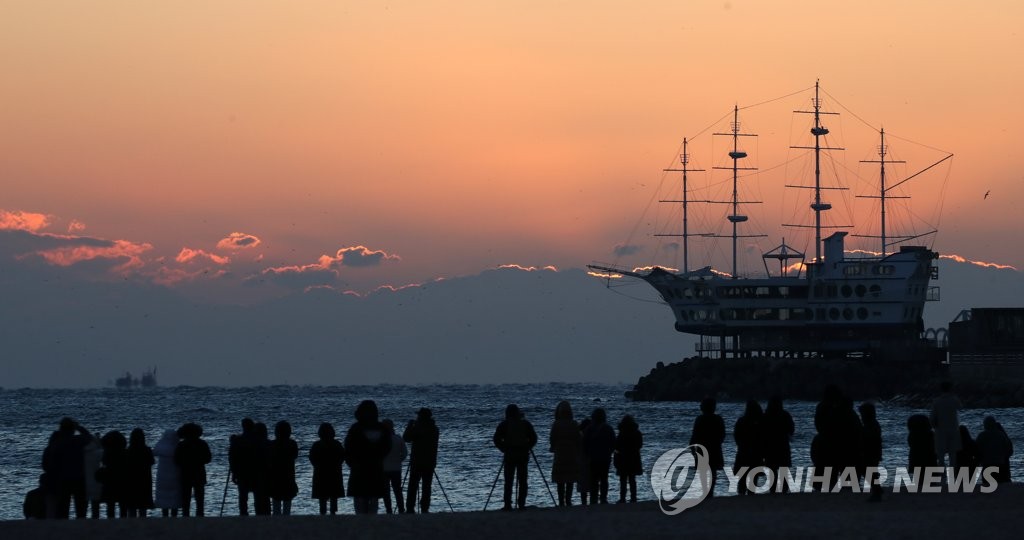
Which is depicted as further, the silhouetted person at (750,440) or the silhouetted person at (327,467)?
the silhouetted person at (750,440)

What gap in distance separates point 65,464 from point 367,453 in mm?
4200

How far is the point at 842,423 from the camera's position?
21.8m

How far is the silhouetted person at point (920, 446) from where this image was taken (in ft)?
76.4

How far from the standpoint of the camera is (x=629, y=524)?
19609mm

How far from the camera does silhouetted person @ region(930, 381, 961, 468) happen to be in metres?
22.9

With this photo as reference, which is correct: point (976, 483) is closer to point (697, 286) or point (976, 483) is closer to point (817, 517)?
point (817, 517)

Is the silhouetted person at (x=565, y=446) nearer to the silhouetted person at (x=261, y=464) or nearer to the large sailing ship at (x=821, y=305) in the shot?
the silhouetted person at (x=261, y=464)

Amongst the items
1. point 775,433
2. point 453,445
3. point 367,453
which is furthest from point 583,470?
point 453,445

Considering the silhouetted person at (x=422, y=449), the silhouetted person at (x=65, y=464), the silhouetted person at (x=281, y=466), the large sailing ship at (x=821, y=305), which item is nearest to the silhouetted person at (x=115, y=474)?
the silhouetted person at (x=65, y=464)

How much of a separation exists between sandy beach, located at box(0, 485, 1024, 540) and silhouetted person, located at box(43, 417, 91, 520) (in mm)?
1484

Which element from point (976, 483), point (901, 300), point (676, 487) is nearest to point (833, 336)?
Answer: point (901, 300)

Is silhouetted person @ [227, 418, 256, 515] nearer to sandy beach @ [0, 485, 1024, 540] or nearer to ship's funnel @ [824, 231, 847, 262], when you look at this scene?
sandy beach @ [0, 485, 1024, 540]

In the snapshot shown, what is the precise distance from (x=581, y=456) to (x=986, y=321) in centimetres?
8672

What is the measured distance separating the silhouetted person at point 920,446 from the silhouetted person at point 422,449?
718cm
